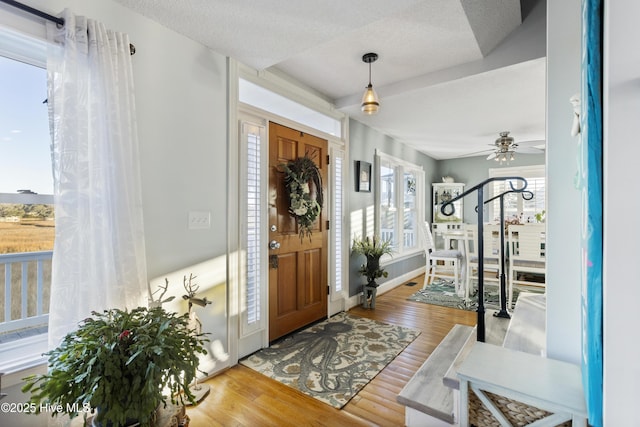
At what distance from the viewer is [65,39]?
1495mm

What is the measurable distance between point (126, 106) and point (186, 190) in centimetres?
63

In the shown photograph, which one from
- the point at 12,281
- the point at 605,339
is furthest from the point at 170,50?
the point at 605,339

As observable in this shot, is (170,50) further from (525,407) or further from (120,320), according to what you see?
(525,407)

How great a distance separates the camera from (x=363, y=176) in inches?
159

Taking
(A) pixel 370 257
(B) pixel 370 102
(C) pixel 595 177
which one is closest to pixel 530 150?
(A) pixel 370 257

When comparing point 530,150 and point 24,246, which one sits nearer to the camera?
point 24,246

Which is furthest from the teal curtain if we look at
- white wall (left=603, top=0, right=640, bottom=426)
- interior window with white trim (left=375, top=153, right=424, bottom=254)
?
interior window with white trim (left=375, top=153, right=424, bottom=254)

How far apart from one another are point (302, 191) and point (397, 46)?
150 cm

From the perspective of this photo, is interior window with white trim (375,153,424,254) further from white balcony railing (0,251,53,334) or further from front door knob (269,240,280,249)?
white balcony railing (0,251,53,334)

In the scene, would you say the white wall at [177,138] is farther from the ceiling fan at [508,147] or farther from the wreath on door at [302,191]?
the ceiling fan at [508,147]

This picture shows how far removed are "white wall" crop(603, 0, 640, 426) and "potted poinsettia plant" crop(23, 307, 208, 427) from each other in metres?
1.42

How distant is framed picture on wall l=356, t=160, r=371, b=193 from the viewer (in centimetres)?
395

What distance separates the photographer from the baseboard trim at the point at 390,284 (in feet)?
12.6

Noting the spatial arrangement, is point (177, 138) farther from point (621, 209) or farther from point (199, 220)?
point (621, 209)
